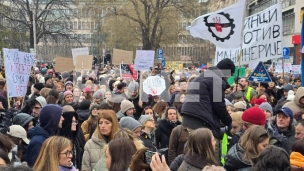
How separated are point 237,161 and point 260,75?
8.75m

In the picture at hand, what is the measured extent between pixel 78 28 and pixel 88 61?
8393 cm

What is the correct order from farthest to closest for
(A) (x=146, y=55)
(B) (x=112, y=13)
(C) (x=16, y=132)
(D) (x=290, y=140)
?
(B) (x=112, y=13) → (A) (x=146, y=55) → (D) (x=290, y=140) → (C) (x=16, y=132)

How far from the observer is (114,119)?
19.1ft

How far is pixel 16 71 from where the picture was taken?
9.22 m

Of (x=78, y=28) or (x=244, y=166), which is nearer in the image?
(x=244, y=166)

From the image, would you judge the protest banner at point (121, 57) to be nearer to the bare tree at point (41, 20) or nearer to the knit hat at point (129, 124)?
the knit hat at point (129, 124)

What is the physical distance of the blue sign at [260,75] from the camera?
12.9 m

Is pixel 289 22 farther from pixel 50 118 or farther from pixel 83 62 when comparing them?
pixel 50 118

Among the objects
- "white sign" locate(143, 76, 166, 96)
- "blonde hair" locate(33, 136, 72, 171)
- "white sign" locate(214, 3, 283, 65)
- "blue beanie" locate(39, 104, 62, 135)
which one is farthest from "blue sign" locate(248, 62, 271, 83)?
"blonde hair" locate(33, 136, 72, 171)

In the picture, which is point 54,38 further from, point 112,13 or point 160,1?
point 160,1

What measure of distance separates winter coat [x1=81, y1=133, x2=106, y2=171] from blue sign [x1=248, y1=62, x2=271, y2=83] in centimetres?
795

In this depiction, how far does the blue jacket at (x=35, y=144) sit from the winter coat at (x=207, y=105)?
1632 mm

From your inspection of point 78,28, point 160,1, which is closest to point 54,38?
point 160,1

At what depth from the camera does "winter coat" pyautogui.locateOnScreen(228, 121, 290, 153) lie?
539 cm
